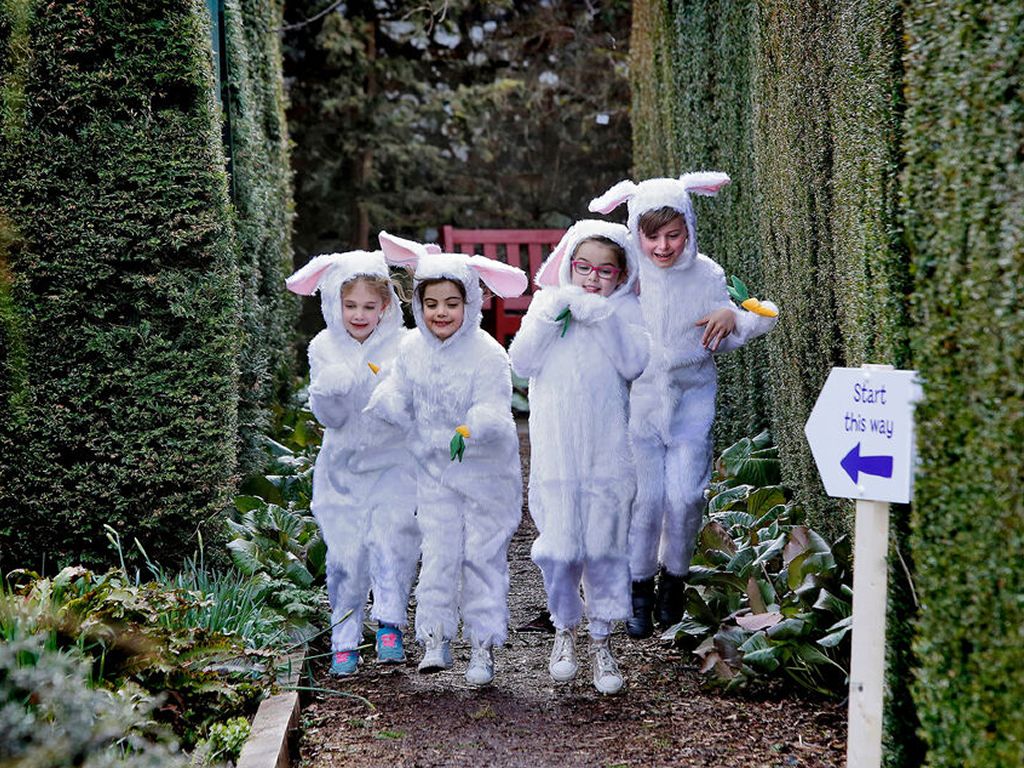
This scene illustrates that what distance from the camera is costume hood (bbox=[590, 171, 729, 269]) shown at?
4.80 m

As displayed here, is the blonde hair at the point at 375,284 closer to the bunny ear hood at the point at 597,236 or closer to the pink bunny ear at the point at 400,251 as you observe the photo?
the pink bunny ear at the point at 400,251

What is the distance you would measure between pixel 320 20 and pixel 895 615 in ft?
35.0

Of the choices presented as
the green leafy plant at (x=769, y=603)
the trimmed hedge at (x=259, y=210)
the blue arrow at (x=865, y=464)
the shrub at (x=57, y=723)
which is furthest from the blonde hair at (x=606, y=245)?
the shrub at (x=57, y=723)

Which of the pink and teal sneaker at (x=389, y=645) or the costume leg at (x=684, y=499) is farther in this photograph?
the costume leg at (x=684, y=499)

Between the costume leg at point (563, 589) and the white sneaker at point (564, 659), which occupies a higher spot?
the costume leg at point (563, 589)

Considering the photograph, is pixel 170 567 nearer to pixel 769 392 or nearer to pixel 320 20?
pixel 769 392

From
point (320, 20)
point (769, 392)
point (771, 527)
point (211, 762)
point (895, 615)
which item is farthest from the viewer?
point (320, 20)

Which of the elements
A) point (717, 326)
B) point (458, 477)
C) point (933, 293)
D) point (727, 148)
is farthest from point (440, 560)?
point (727, 148)

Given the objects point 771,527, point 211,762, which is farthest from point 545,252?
point 211,762

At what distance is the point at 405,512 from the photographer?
4.48m

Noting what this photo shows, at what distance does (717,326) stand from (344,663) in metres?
1.85

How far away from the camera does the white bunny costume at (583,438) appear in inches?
167

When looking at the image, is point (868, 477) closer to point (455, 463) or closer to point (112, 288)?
point (455, 463)

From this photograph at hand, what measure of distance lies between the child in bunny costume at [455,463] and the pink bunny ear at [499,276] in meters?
0.07
